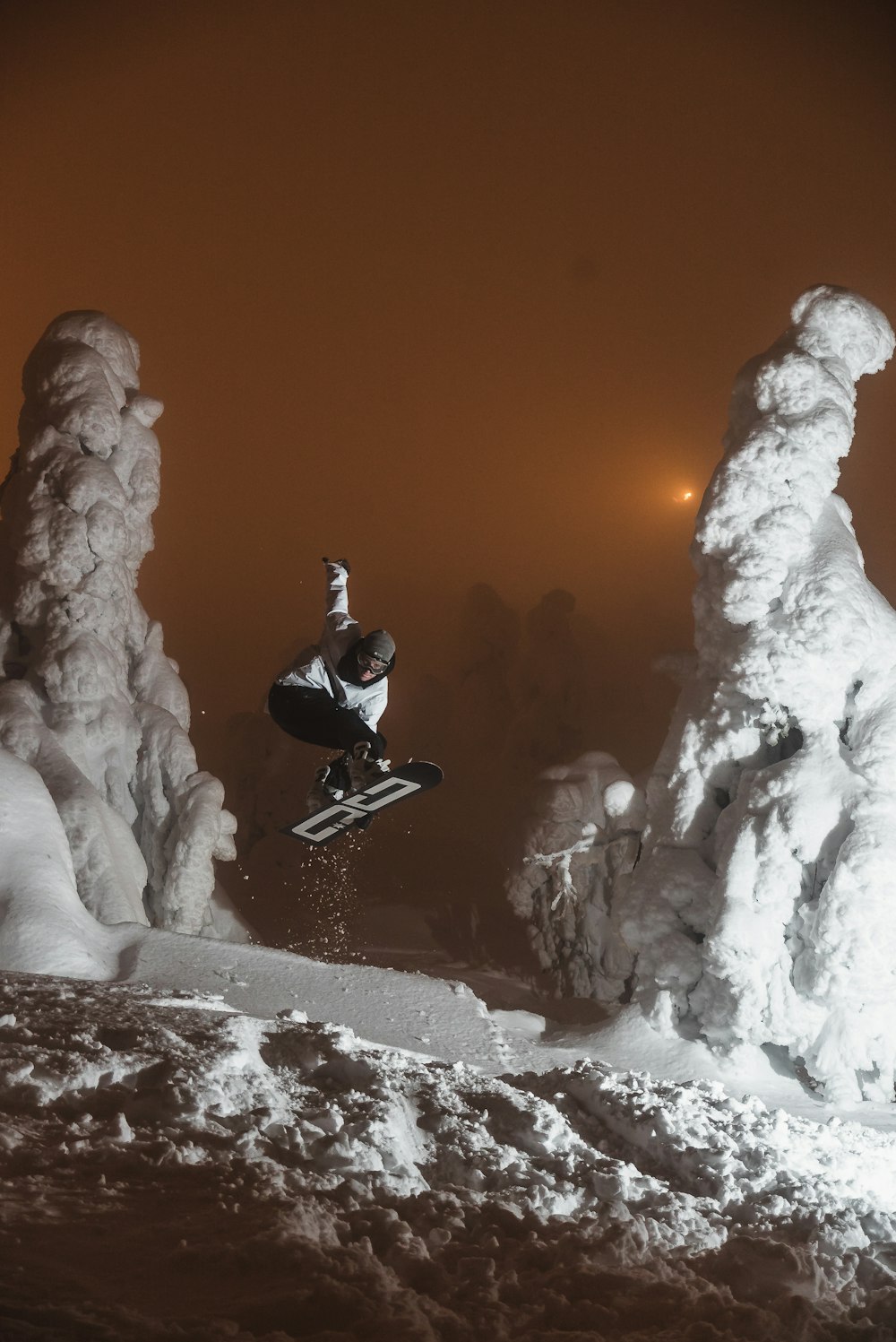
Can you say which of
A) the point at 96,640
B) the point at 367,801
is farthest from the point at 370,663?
the point at 96,640

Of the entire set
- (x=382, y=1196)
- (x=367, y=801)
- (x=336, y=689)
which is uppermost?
(x=336, y=689)

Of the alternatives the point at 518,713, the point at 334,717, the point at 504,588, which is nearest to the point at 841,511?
the point at 334,717

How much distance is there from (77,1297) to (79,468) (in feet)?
42.0

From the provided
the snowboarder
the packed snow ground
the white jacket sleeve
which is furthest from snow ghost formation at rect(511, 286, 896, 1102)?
the white jacket sleeve

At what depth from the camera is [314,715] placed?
22.6 feet

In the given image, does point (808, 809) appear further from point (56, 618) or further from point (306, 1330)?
point (56, 618)

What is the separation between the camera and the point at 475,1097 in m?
5.39

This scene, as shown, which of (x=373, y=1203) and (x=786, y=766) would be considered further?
(x=786, y=766)

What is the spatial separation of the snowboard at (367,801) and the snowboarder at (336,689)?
17cm

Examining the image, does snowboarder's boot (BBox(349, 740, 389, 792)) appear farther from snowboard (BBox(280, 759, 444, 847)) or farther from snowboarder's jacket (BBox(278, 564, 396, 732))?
snowboarder's jacket (BBox(278, 564, 396, 732))

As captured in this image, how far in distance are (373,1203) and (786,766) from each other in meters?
7.85

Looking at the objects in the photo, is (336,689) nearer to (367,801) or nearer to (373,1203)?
(367,801)

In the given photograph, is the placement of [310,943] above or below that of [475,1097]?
below

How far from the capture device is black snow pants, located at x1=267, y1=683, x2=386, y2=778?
6.89 meters
